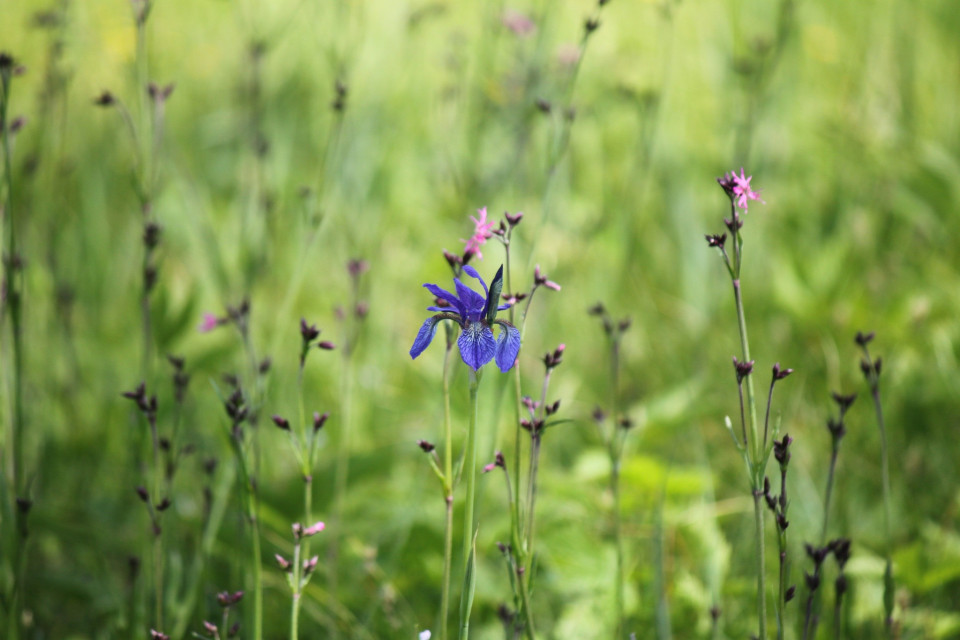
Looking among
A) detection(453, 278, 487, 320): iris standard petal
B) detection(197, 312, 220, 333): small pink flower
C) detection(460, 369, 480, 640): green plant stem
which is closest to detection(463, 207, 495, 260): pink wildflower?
detection(453, 278, 487, 320): iris standard petal

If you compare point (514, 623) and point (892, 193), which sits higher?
point (892, 193)

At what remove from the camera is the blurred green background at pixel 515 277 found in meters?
1.80

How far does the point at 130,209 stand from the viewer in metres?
3.41

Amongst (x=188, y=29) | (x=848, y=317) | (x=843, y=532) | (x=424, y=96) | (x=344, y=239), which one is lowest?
(x=843, y=532)

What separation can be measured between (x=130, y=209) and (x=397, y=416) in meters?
1.64

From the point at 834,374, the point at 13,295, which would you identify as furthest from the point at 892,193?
the point at 13,295

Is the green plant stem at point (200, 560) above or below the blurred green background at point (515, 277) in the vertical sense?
below

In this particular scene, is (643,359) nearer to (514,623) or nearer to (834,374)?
(834,374)

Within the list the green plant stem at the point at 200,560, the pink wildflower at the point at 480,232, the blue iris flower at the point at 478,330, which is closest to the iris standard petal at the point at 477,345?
the blue iris flower at the point at 478,330

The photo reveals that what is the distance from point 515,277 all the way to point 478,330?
195 cm

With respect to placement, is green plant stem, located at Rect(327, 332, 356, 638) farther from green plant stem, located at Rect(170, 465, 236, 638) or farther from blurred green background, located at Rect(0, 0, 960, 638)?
green plant stem, located at Rect(170, 465, 236, 638)

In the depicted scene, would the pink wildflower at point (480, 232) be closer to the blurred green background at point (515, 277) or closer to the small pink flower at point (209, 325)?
the blurred green background at point (515, 277)

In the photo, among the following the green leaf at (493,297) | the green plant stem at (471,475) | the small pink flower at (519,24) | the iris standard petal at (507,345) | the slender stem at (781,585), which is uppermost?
the small pink flower at (519,24)

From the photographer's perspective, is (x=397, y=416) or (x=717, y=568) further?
(x=397, y=416)
